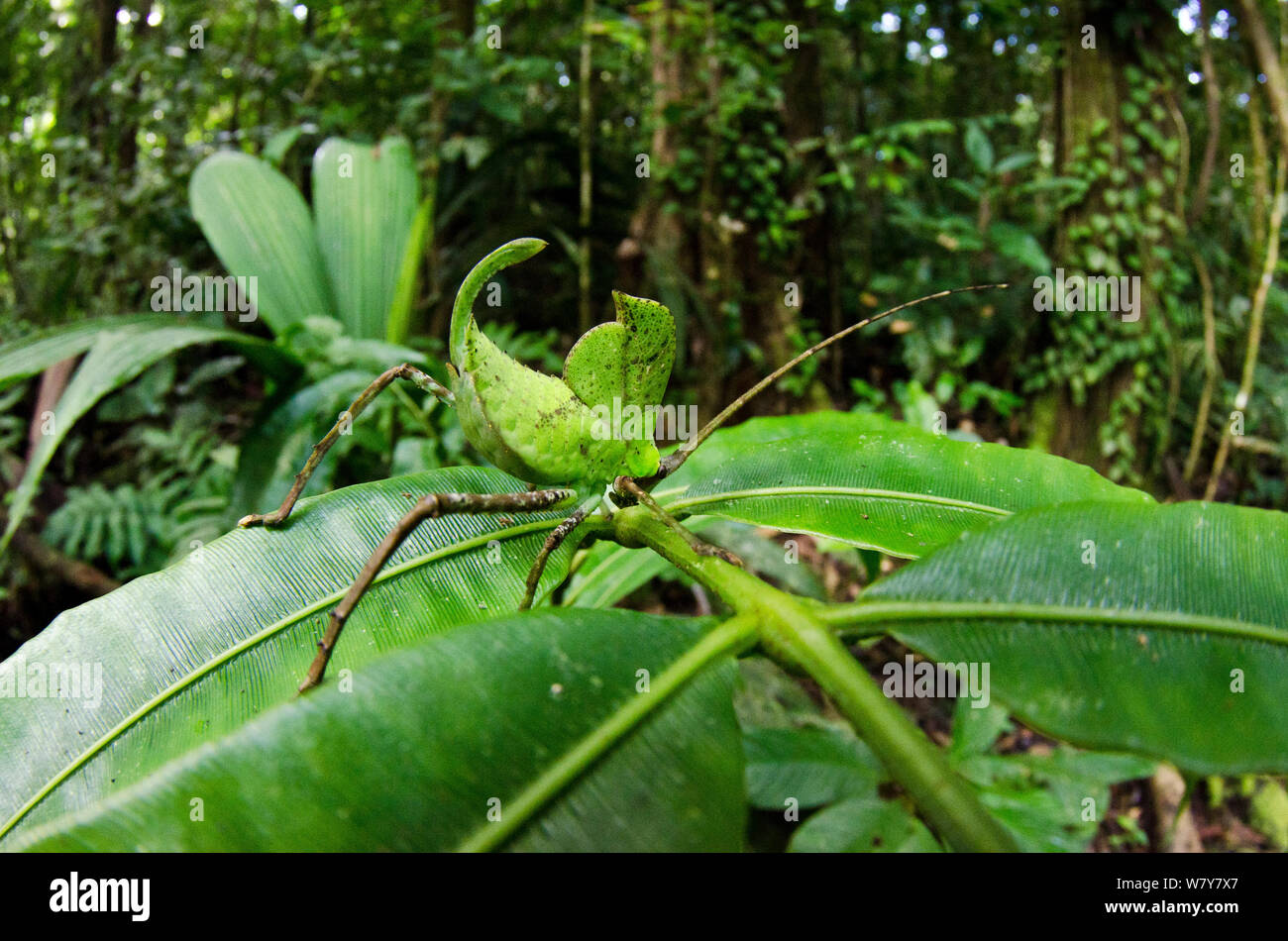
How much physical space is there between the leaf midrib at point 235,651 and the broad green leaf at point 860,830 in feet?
2.55

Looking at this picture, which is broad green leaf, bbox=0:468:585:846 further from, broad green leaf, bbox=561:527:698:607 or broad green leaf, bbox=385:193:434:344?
broad green leaf, bbox=385:193:434:344

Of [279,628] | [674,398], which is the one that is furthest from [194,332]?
[674,398]

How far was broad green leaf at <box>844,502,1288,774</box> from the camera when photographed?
0.36 m

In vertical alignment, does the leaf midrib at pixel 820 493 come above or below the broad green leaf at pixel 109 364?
below

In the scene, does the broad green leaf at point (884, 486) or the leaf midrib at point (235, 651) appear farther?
the broad green leaf at point (884, 486)

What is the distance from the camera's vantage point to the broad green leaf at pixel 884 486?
570 mm

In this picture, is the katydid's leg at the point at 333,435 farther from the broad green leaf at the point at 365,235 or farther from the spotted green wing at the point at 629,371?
the broad green leaf at the point at 365,235

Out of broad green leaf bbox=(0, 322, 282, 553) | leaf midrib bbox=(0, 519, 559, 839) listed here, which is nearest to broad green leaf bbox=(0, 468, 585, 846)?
leaf midrib bbox=(0, 519, 559, 839)

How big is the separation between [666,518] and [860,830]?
81 centimetres

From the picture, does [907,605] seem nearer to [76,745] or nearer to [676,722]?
[676,722]

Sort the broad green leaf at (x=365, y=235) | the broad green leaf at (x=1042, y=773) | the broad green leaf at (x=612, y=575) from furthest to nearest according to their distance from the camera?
the broad green leaf at (x=365, y=235) < the broad green leaf at (x=1042, y=773) < the broad green leaf at (x=612, y=575)

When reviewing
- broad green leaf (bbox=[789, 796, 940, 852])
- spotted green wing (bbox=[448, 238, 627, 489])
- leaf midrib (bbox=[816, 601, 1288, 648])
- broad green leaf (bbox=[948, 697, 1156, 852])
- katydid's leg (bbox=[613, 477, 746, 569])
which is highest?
spotted green wing (bbox=[448, 238, 627, 489])

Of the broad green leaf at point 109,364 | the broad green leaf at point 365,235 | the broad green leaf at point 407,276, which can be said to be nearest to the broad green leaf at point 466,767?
the broad green leaf at point 109,364
